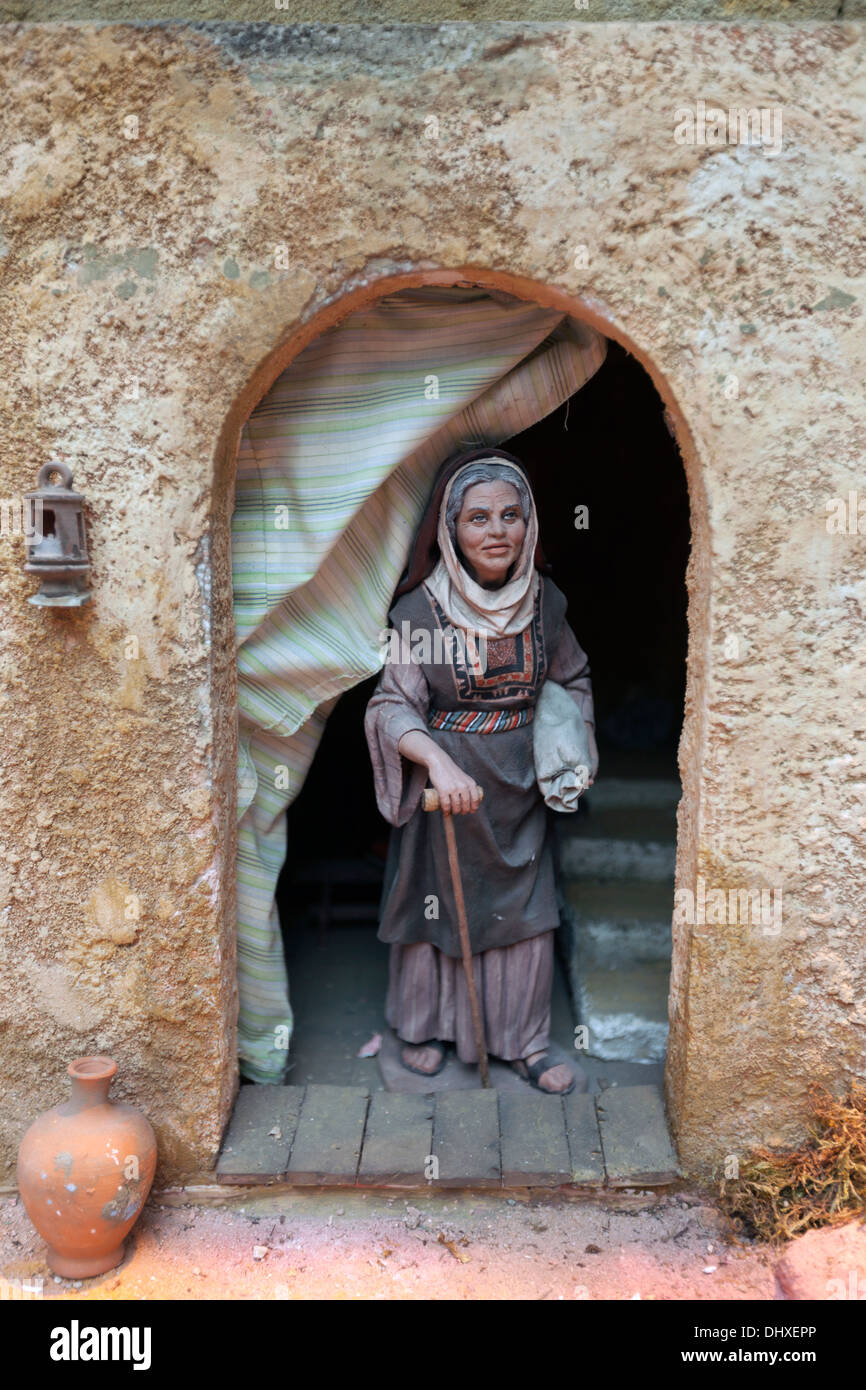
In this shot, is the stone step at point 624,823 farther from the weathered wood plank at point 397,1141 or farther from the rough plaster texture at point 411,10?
the rough plaster texture at point 411,10

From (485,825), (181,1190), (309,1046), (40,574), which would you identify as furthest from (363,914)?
(40,574)

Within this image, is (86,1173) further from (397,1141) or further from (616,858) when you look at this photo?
(616,858)

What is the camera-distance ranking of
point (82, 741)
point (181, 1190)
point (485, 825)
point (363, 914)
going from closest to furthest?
point (82, 741) < point (181, 1190) < point (485, 825) < point (363, 914)

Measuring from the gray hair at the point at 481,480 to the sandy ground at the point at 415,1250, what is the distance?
206 cm

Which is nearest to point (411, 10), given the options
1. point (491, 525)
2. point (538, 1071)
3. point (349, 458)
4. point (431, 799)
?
point (349, 458)

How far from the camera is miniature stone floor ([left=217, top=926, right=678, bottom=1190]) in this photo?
3.04 meters

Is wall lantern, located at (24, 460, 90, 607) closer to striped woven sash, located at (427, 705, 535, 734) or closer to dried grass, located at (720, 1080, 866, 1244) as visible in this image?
striped woven sash, located at (427, 705, 535, 734)

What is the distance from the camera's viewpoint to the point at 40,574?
8.73ft

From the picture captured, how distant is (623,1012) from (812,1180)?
0.93 m

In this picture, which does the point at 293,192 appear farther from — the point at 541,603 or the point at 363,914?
the point at 363,914

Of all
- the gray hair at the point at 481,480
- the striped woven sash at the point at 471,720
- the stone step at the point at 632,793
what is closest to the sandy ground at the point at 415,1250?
the striped woven sash at the point at 471,720

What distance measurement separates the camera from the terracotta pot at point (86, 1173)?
2.73 metres

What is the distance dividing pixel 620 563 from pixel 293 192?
2.87 meters

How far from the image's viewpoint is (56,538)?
2.65 meters
